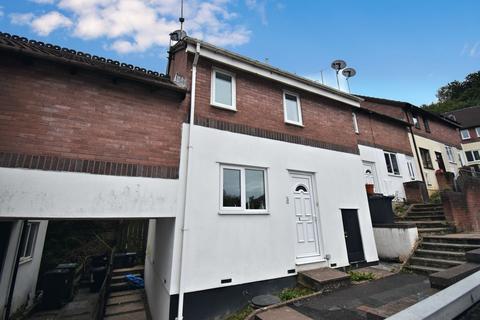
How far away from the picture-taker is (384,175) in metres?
13.4

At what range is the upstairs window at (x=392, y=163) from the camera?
14.2m

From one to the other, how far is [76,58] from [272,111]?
18.1 ft

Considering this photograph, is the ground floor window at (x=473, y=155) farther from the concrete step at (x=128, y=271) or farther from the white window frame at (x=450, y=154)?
the concrete step at (x=128, y=271)

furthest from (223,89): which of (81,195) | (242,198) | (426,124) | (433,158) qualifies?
(426,124)

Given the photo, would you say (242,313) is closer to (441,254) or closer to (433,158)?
(441,254)

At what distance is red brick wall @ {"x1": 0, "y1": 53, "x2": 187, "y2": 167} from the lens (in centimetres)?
446

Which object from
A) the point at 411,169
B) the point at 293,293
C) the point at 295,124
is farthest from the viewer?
the point at 411,169

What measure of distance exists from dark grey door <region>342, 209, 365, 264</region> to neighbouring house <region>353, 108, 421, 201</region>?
214 inches

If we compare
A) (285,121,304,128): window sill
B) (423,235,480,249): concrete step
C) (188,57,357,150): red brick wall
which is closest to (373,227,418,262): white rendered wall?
(423,235,480,249): concrete step

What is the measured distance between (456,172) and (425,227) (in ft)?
45.6

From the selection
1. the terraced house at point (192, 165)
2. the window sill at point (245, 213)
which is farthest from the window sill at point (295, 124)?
the window sill at point (245, 213)

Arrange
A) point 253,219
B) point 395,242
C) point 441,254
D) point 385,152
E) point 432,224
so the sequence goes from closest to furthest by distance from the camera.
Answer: point 253,219
point 441,254
point 395,242
point 432,224
point 385,152

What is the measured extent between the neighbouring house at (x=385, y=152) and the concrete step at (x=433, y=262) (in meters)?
5.89

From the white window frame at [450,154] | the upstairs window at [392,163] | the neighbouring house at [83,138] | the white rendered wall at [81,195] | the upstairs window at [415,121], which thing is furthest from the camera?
the white window frame at [450,154]
